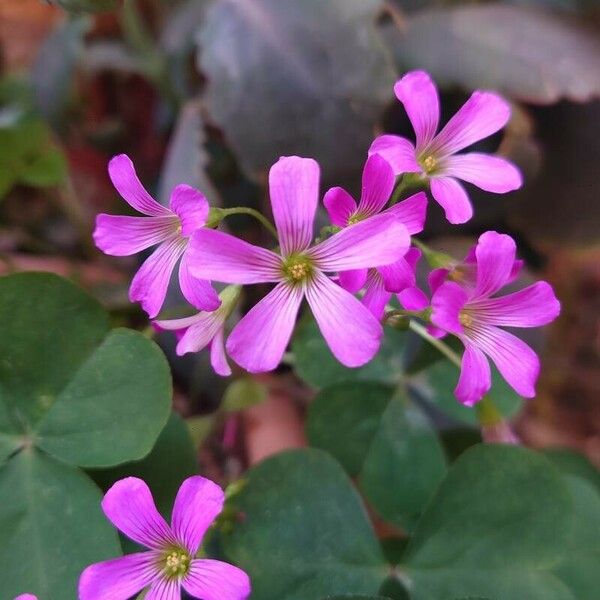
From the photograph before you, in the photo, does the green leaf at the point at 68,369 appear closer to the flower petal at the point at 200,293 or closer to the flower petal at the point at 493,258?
the flower petal at the point at 200,293

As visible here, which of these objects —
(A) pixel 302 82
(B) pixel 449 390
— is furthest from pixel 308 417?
(A) pixel 302 82

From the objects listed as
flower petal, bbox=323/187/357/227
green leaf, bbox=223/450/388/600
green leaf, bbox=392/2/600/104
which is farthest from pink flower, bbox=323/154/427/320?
green leaf, bbox=392/2/600/104

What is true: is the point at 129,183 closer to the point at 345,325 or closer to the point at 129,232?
the point at 129,232

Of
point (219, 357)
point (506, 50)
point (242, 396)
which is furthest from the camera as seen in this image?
point (506, 50)

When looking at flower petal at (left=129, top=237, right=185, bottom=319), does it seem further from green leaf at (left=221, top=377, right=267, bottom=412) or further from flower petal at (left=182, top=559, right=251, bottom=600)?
green leaf at (left=221, top=377, right=267, bottom=412)

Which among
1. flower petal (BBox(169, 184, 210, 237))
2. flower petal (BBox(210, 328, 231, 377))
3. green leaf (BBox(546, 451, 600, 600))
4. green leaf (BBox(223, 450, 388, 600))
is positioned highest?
flower petal (BBox(169, 184, 210, 237))

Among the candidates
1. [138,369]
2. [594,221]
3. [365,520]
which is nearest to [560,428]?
[594,221]

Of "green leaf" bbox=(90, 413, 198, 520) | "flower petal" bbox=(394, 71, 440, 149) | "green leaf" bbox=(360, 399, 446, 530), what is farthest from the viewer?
"green leaf" bbox=(360, 399, 446, 530)
